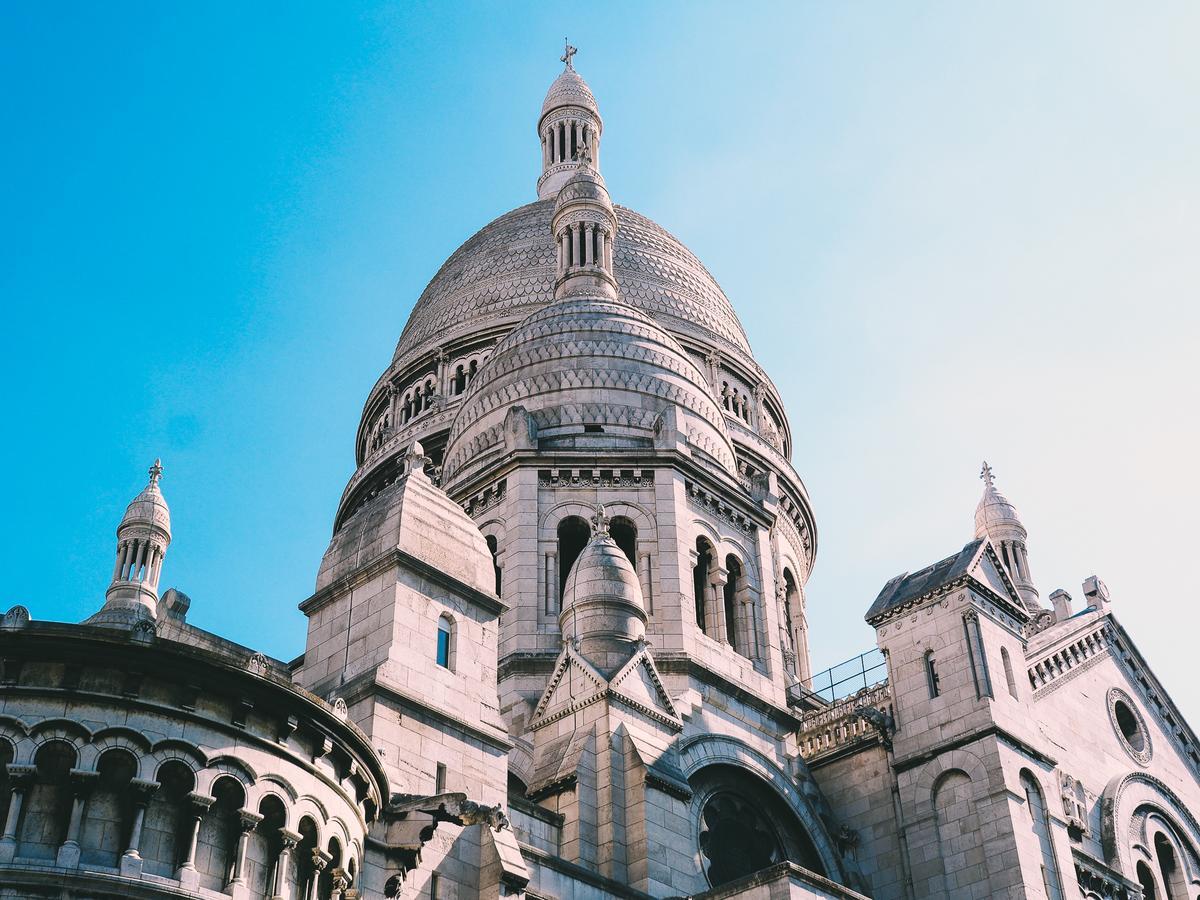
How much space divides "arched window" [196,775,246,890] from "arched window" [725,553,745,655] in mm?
19378

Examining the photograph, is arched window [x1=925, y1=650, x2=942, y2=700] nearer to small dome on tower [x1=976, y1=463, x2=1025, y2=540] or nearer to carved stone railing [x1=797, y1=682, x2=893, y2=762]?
carved stone railing [x1=797, y1=682, x2=893, y2=762]

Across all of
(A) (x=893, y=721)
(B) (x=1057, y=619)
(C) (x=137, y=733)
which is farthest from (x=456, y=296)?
(C) (x=137, y=733)

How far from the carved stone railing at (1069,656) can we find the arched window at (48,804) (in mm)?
24258

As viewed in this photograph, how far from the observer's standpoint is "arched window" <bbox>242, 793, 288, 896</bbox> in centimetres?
2105

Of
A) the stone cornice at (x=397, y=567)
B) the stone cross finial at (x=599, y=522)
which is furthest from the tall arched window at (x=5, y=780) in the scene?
the stone cross finial at (x=599, y=522)

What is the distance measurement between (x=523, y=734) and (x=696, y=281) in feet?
96.0

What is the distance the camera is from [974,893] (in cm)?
3238

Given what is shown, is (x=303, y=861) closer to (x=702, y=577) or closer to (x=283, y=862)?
(x=283, y=862)

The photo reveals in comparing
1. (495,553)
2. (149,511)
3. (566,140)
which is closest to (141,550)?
(149,511)

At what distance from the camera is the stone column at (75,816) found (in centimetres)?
1959

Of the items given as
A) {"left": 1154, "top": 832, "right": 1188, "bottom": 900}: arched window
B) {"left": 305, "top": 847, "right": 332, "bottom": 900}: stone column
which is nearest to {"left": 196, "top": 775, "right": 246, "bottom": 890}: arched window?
{"left": 305, "top": 847, "right": 332, "bottom": 900}: stone column

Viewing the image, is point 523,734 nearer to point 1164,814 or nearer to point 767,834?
point 767,834

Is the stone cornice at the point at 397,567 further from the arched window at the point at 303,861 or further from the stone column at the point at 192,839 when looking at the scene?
the stone column at the point at 192,839

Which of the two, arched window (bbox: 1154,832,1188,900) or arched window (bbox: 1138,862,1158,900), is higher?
arched window (bbox: 1154,832,1188,900)
